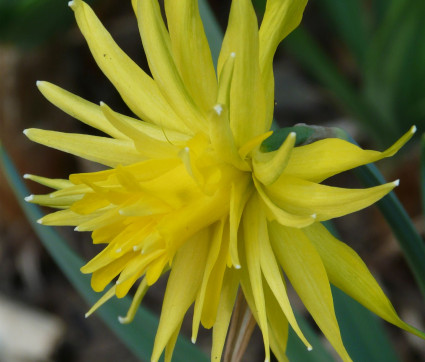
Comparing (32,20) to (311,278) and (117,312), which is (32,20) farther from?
(311,278)

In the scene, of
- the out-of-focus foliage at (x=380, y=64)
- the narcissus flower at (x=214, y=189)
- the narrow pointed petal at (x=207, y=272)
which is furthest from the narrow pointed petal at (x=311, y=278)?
the out-of-focus foliage at (x=380, y=64)

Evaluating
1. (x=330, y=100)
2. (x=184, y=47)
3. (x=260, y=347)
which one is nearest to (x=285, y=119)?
(x=330, y=100)

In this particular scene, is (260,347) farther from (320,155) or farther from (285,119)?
(320,155)

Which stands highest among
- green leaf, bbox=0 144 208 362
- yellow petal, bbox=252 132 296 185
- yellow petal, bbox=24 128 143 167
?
yellow petal, bbox=24 128 143 167

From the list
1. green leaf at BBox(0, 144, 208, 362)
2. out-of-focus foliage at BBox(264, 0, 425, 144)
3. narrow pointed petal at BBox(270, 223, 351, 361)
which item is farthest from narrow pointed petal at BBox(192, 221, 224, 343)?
out-of-focus foliage at BBox(264, 0, 425, 144)

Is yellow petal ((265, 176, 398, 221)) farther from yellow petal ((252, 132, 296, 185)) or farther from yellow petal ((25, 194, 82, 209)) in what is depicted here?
yellow petal ((25, 194, 82, 209))

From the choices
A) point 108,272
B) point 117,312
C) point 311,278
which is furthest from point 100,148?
point 117,312
